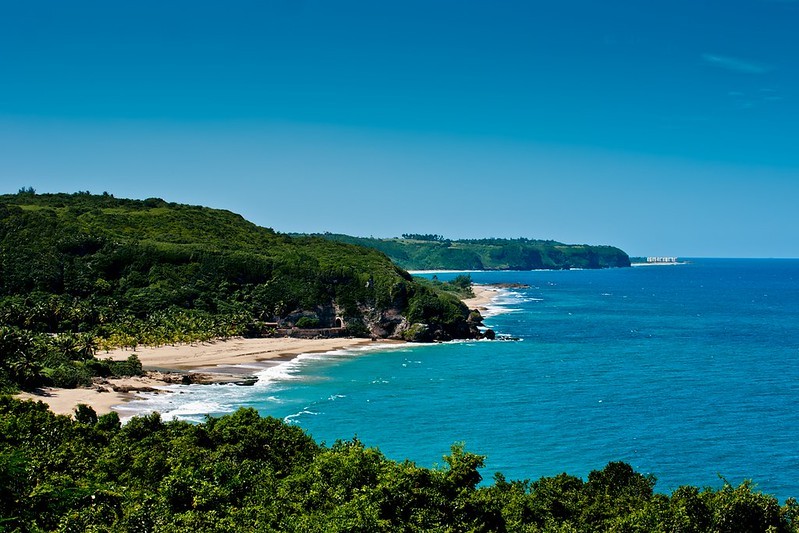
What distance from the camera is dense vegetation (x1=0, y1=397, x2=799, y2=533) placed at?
27859mm

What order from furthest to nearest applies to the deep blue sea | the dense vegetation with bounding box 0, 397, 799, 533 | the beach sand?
the beach sand
the deep blue sea
the dense vegetation with bounding box 0, 397, 799, 533

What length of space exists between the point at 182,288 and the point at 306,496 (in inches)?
4687

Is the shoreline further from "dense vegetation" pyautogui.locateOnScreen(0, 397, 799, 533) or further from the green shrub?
"dense vegetation" pyautogui.locateOnScreen(0, 397, 799, 533)

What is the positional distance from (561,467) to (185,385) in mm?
52978

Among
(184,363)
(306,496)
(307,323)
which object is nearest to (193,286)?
(307,323)

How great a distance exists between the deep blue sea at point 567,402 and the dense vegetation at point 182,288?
2078 centimetres

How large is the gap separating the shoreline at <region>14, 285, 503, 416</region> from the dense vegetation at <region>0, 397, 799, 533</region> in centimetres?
2729

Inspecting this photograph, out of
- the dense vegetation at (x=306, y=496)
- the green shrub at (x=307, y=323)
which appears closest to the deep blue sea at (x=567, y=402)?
the dense vegetation at (x=306, y=496)

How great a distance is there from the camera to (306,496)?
108ft

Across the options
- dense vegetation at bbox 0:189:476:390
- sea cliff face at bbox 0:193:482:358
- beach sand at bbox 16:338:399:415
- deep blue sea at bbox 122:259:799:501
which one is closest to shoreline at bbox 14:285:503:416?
beach sand at bbox 16:338:399:415

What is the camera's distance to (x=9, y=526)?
83.5 ft

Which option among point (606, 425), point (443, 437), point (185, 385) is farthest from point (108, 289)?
point (606, 425)

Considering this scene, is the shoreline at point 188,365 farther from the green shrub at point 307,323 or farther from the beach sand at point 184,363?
the green shrub at point 307,323

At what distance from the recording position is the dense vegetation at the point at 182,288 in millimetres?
126000
